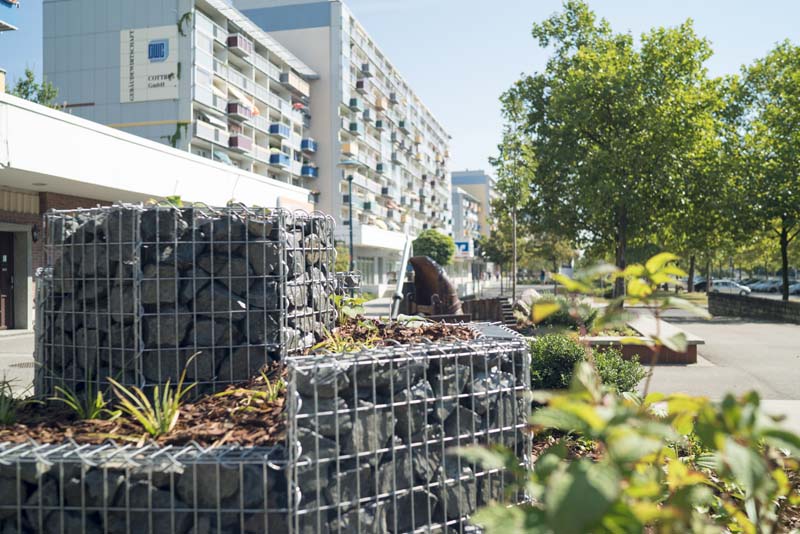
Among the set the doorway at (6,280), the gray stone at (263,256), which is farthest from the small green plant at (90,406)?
the doorway at (6,280)

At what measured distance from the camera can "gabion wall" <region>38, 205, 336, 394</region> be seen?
12.3ft

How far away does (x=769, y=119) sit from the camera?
28250mm

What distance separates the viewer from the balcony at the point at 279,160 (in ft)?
166

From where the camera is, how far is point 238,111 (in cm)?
4494

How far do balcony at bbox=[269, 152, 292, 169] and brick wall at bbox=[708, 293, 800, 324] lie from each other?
31862 mm

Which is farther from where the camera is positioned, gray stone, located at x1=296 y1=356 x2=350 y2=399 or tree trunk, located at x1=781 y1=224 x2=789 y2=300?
tree trunk, located at x1=781 y1=224 x2=789 y2=300

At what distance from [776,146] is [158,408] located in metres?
29.6

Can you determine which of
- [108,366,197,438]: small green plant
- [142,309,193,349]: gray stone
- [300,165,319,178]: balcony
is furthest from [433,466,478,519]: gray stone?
[300,165,319,178]: balcony

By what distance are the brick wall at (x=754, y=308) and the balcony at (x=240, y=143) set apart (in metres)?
29.7

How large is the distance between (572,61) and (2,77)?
22745mm

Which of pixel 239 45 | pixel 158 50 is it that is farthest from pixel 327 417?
pixel 239 45

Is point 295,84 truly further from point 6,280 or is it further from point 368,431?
point 368,431

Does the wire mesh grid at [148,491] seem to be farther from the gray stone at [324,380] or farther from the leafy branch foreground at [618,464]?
the leafy branch foreground at [618,464]

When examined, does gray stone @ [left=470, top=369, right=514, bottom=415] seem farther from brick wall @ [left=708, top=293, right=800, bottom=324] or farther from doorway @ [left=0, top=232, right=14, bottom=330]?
brick wall @ [left=708, top=293, right=800, bottom=324]
